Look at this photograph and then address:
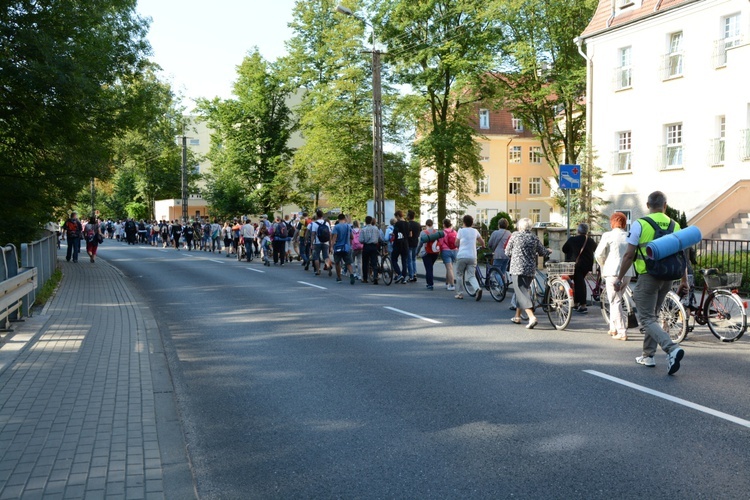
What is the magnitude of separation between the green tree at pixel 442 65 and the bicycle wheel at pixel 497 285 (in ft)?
76.5

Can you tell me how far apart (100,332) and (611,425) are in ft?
24.7

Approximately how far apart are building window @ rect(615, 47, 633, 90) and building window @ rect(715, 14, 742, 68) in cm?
444

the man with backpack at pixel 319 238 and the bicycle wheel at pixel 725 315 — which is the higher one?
the man with backpack at pixel 319 238

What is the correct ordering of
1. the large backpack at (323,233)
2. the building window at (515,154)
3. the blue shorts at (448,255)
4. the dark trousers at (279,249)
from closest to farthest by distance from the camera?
the blue shorts at (448,255) < the large backpack at (323,233) < the dark trousers at (279,249) < the building window at (515,154)

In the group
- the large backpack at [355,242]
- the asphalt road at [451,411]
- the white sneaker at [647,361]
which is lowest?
the asphalt road at [451,411]

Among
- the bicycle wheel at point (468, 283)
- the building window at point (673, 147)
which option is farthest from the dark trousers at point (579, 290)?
the building window at point (673, 147)

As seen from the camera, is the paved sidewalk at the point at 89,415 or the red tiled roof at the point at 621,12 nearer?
the paved sidewalk at the point at 89,415

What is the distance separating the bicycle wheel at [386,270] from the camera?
20.2 metres

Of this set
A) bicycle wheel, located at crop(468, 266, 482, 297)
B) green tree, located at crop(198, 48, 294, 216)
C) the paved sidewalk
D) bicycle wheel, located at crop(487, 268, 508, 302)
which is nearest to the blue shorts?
bicycle wheel, located at crop(468, 266, 482, 297)

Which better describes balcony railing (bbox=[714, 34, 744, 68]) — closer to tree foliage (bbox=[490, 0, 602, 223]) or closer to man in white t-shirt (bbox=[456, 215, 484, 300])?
tree foliage (bbox=[490, 0, 602, 223])

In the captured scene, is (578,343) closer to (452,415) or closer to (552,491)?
(452,415)

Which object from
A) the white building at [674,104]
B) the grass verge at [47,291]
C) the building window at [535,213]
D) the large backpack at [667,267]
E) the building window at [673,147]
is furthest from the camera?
the building window at [535,213]

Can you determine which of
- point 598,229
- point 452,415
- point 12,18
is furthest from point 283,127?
point 452,415

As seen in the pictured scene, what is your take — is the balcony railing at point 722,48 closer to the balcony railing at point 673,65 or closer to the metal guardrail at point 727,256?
the balcony railing at point 673,65
